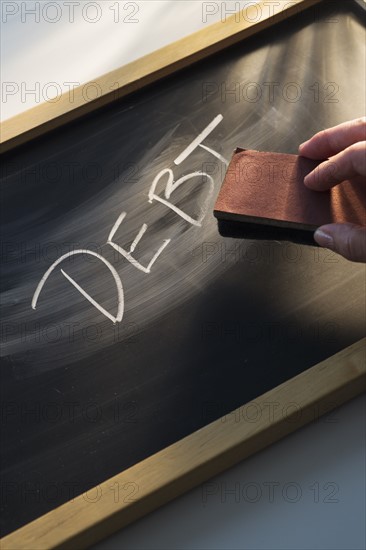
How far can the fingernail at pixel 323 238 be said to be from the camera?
2.74 ft

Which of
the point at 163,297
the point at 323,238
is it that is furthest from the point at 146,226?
the point at 323,238

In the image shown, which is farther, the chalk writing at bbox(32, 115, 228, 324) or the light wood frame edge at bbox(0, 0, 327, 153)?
the light wood frame edge at bbox(0, 0, 327, 153)

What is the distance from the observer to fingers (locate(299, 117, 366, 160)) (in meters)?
0.88

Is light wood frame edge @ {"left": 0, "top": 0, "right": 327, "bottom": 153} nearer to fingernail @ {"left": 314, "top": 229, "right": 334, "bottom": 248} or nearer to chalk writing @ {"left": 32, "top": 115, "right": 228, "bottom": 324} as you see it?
chalk writing @ {"left": 32, "top": 115, "right": 228, "bottom": 324}

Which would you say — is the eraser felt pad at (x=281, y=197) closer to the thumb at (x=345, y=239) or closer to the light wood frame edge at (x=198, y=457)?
the thumb at (x=345, y=239)

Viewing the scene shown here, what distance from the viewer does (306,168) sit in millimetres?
896

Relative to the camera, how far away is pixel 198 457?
0.79 m

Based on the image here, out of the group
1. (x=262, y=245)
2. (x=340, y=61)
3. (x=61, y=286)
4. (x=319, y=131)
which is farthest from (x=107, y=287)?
(x=340, y=61)

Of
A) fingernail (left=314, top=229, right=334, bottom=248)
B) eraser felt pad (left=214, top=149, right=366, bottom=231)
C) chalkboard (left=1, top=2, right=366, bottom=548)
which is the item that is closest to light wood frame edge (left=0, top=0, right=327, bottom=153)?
chalkboard (left=1, top=2, right=366, bottom=548)

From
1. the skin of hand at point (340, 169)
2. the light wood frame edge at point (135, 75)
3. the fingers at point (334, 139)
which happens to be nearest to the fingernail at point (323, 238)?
the skin of hand at point (340, 169)

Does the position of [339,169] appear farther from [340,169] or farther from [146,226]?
[146,226]

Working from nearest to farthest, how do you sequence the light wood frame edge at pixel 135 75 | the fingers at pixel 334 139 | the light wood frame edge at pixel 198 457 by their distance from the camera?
the light wood frame edge at pixel 198 457 < the fingers at pixel 334 139 < the light wood frame edge at pixel 135 75

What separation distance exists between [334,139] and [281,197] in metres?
0.09

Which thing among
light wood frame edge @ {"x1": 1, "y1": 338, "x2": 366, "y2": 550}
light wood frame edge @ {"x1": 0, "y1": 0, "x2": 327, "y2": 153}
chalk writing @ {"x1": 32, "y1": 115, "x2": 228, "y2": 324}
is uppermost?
light wood frame edge @ {"x1": 0, "y1": 0, "x2": 327, "y2": 153}
